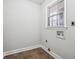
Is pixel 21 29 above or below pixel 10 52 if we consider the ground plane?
above

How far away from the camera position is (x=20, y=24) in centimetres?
247

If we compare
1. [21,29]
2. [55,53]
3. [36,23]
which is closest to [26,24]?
[21,29]

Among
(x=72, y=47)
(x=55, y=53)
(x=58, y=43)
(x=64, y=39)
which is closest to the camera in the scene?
(x=72, y=47)

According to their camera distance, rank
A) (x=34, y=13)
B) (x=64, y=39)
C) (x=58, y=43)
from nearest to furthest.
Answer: (x=64, y=39) → (x=58, y=43) → (x=34, y=13)

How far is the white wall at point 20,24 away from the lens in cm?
222

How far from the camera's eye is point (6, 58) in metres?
1.97

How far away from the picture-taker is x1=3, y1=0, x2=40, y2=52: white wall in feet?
7.29

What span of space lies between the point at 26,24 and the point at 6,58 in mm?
1619

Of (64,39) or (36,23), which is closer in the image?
(64,39)

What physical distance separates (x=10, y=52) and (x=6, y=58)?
31cm

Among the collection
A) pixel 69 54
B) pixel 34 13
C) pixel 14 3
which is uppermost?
pixel 14 3

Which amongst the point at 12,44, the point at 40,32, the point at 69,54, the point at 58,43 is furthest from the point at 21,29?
the point at 69,54

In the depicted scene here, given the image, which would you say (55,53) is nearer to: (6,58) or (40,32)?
(40,32)

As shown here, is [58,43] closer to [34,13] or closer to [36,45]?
[36,45]
